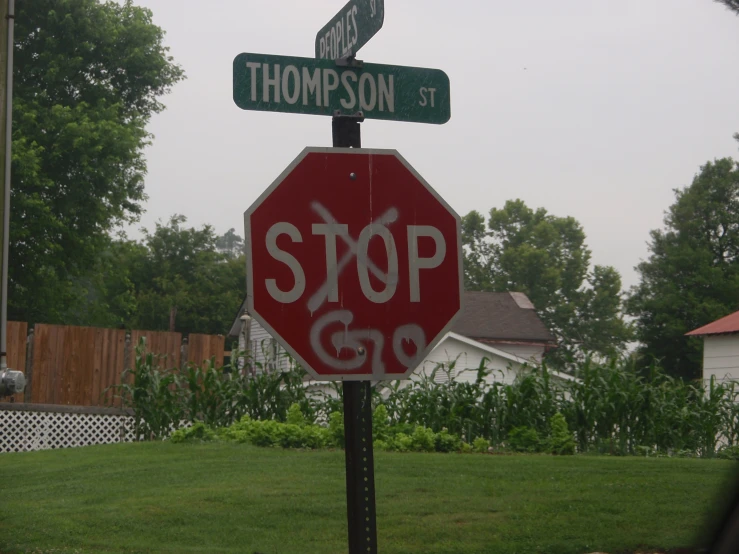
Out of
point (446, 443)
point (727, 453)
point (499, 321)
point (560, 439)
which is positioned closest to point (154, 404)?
point (446, 443)

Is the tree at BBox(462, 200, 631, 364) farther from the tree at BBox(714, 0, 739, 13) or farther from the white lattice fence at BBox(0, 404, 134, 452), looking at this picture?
the tree at BBox(714, 0, 739, 13)

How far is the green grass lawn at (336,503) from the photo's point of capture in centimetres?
673

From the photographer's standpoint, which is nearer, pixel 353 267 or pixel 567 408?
pixel 353 267

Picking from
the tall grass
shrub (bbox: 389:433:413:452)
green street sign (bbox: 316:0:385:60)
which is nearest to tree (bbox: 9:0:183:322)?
the tall grass

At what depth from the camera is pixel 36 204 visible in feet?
92.7

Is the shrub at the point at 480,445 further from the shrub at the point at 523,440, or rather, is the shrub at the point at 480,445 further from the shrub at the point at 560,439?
the shrub at the point at 560,439

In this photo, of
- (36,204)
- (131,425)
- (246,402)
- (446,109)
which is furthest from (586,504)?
(36,204)

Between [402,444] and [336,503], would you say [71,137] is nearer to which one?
[402,444]

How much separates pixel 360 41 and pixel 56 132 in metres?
27.8

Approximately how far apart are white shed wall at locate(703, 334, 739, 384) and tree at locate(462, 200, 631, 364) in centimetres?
4232

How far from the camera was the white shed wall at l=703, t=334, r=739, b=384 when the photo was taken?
929 inches

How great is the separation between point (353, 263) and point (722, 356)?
2256 cm

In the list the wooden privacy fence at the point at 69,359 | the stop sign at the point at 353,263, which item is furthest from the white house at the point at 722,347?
the stop sign at the point at 353,263

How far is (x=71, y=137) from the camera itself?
29422 mm
